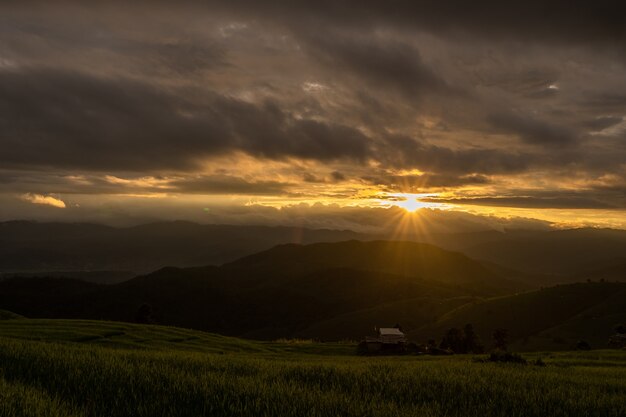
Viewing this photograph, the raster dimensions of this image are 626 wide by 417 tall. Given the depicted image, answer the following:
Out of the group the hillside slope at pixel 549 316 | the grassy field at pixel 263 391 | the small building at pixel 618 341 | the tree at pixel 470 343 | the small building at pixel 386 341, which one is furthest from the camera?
the hillside slope at pixel 549 316

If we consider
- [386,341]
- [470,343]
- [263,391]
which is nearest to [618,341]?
[470,343]

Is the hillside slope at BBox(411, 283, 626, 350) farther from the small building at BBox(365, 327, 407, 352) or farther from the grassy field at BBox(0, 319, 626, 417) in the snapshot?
the grassy field at BBox(0, 319, 626, 417)

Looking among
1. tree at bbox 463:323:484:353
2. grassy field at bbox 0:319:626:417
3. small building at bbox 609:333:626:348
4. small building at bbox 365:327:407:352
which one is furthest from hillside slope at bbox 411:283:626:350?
grassy field at bbox 0:319:626:417

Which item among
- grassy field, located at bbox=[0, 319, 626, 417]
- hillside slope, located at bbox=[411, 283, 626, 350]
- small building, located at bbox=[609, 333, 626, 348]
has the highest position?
grassy field, located at bbox=[0, 319, 626, 417]

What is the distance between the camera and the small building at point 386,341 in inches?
2244

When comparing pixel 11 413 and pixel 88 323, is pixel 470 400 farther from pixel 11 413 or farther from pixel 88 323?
pixel 88 323

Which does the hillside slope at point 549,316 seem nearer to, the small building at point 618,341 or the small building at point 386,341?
the small building at point 618,341

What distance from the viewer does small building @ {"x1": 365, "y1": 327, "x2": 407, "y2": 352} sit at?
57.0 m

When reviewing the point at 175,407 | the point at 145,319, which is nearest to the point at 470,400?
the point at 175,407

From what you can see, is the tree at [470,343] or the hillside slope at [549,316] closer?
the tree at [470,343]

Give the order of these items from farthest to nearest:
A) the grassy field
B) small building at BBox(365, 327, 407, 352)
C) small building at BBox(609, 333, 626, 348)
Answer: small building at BBox(609, 333, 626, 348), small building at BBox(365, 327, 407, 352), the grassy field

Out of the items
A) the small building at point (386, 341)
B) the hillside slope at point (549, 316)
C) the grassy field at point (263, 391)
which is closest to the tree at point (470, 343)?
the small building at point (386, 341)

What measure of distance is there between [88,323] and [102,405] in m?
39.2

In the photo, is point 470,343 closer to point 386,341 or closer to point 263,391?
point 386,341
